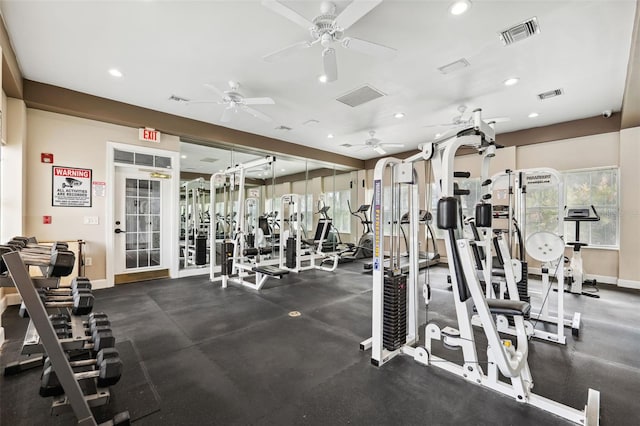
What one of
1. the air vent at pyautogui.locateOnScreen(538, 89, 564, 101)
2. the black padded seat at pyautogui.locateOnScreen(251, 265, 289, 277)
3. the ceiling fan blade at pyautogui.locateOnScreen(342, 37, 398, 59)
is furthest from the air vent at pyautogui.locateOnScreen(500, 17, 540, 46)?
the black padded seat at pyautogui.locateOnScreen(251, 265, 289, 277)

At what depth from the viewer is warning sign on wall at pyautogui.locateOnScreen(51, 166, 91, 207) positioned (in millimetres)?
4405

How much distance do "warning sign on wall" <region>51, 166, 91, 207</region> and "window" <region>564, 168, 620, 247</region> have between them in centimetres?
917

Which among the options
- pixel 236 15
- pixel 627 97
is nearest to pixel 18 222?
pixel 236 15

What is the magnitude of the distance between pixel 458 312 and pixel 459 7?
2.70 m

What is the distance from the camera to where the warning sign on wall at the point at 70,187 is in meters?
4.41

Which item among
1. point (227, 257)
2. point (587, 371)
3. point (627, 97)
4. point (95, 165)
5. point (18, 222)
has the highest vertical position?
point (627, 97)

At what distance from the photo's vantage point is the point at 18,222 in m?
3.87

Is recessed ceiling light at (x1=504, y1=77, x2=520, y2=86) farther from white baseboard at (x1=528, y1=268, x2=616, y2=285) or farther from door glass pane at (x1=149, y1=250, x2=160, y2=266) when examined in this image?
door glass pane at (x1=149, y1=250, x2=160, y2=266)

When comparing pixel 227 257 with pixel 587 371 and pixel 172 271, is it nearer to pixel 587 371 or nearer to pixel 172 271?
pixel 172 271

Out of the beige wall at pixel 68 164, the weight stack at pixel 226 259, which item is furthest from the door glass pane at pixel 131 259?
the weight stack at pixel 226 259

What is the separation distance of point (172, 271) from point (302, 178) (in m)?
4.99

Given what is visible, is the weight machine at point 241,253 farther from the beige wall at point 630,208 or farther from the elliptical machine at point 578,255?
the beige wall at point 630,208

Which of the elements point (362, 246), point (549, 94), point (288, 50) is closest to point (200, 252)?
point (362, 246)

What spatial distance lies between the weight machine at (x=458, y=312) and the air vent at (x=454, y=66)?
→ 112cm
